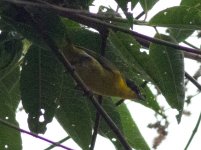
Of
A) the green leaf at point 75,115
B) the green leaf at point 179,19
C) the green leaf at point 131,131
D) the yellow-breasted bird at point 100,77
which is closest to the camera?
the green leaf at point 179,19

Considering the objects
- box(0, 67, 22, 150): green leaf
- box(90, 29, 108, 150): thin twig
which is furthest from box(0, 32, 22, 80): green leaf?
box(90, 29, 108, 150): thin twig

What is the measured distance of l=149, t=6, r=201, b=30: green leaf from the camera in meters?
Result: 1.49

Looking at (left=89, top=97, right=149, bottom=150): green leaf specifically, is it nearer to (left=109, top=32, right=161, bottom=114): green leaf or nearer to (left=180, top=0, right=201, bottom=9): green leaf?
(left=109, top=32, right=161, bottom=114): green leaf

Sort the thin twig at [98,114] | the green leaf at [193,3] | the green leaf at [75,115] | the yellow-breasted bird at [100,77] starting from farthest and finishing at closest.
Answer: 1. the yellow-breasted bird at [100,77]
2. the green leaf at [75,115]
3. the thin twig at [98,114]
4. the green leaf at [193,3]

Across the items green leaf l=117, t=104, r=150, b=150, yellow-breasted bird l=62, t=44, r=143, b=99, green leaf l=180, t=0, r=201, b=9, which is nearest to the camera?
green leaf l=180, t=0, r=201, b=9

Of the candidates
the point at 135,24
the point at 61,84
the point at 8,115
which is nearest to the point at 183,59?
the point at 135,24

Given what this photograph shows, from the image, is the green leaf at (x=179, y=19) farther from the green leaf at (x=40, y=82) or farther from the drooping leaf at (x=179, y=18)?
the green leaf at (x=40, y=82)

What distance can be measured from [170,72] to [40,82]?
0.43m

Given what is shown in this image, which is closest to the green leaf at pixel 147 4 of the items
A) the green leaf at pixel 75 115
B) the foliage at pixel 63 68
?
the foliage at pixel 63 68

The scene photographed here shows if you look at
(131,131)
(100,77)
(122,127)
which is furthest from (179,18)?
(100,77)

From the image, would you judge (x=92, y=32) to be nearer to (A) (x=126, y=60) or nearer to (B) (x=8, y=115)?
(A) (x=126, y=60)

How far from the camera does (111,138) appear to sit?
1910 millimetres

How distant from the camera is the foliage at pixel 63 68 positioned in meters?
1.55

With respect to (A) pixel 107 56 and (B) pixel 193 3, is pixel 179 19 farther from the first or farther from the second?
(A) pixel 107 56
